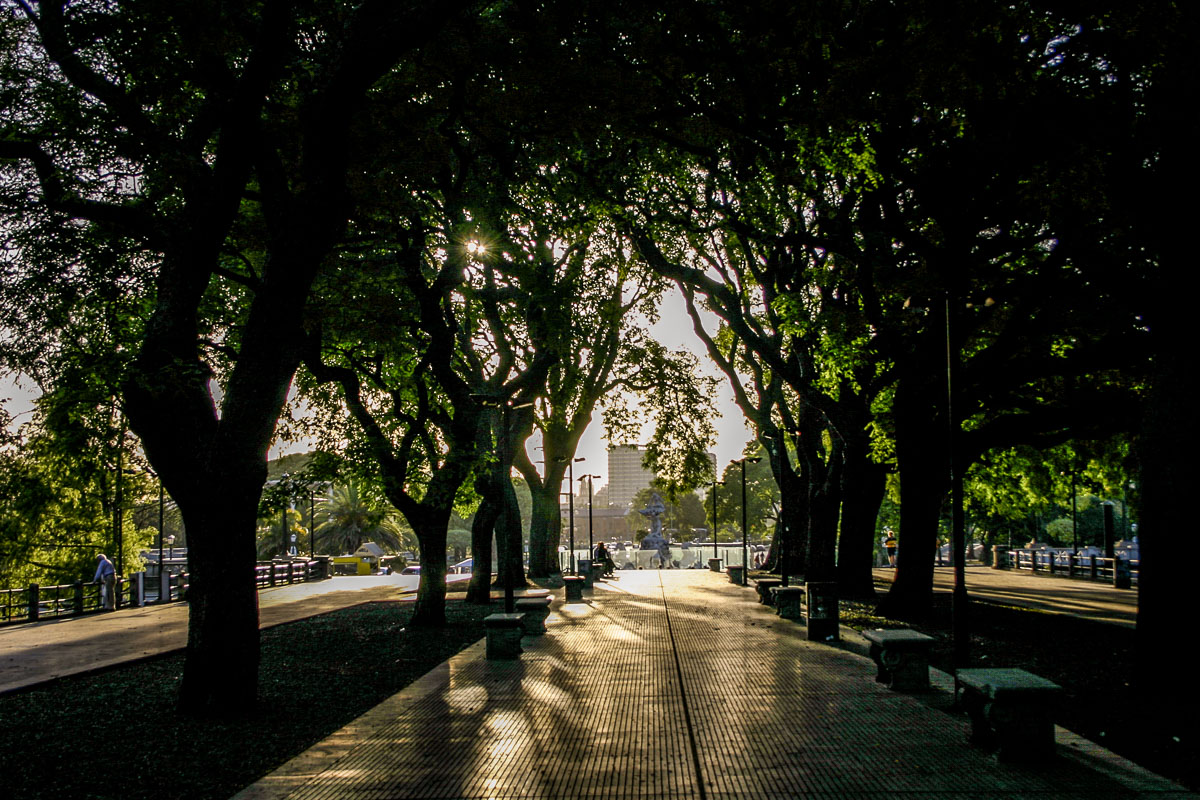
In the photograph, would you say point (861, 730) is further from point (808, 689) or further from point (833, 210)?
point (833, 210)

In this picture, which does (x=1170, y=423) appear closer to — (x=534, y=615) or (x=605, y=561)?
(x=534, y=615)

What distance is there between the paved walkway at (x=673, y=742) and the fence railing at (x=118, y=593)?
600 inches

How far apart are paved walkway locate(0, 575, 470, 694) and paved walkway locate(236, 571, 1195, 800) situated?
5773 millimetres

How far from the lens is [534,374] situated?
20.0m

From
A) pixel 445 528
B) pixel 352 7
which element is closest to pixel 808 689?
pixel 445 528

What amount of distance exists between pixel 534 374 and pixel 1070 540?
63.4 meters

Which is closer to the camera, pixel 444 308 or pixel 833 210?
pixel 444 308

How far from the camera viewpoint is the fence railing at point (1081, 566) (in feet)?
99.5

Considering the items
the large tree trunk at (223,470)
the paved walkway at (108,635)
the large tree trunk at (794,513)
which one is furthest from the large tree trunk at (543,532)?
the large tree trunk at (223,470)

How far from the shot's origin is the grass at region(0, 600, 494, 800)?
6258mm

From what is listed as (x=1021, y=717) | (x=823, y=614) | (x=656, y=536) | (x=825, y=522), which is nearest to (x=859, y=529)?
(x=825, y=522)

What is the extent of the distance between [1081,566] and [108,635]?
37.7 m

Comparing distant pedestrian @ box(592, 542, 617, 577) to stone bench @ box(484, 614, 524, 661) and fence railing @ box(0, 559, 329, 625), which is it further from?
stone bench @ box(484, 614, 524, 661)

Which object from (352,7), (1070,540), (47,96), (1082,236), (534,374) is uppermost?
(352,7)
